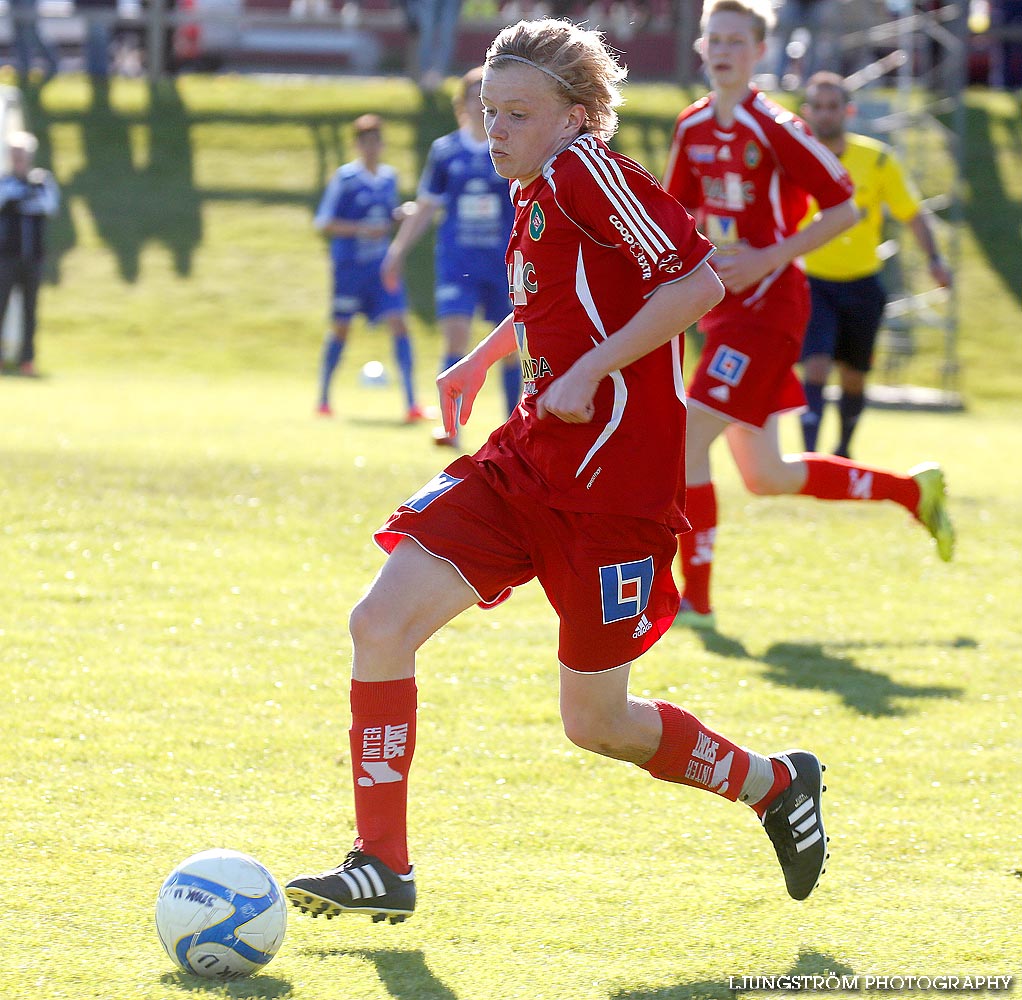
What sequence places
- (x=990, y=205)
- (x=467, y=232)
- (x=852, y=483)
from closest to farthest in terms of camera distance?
(x=852, y=483) < (x=467, y=232) < (x=990, y=205)

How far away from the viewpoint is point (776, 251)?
230 inches

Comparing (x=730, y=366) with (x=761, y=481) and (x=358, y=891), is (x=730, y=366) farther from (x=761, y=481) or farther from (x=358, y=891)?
(x=358, y=891)

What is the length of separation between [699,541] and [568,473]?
9.75ft

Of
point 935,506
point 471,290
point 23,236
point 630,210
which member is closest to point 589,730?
point 630,210

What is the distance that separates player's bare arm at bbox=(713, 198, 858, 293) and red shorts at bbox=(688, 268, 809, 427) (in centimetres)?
22

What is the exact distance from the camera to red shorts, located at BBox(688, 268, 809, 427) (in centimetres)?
616

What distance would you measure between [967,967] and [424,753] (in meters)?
1.90

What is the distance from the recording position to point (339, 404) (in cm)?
1486

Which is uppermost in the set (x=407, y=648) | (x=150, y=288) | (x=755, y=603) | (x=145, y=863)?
(x=407, y=648)

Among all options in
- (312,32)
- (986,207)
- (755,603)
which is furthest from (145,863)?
(312,32)

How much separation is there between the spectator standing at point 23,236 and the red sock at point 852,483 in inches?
460

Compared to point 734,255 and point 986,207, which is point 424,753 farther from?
point 986,207

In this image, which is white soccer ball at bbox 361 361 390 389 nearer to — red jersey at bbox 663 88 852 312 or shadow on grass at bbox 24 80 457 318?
shadow on grass at bbox 24 80 457 318

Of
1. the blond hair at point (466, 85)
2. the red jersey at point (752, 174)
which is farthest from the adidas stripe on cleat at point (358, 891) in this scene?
the blond hair at point (466, 85)
